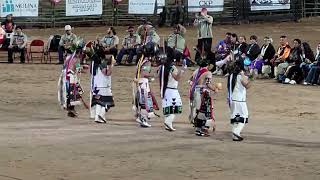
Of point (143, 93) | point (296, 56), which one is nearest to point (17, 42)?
point (296, 56)

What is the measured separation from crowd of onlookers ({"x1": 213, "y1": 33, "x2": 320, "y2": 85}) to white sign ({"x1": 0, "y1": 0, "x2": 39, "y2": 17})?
12287 millimetres

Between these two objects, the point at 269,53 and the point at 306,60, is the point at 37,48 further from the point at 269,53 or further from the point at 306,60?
the point at 306,60

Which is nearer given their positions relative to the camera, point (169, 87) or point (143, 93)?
point (169, 87)

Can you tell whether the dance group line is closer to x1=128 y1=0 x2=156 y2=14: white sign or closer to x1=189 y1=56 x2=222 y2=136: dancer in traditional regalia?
x1=189 y1=56 x2=222 y2=136: dancer in traditional regalia

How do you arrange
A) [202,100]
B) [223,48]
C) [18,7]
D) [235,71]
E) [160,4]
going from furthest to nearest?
[160,4] → [18,7] → [223,48] → [202,100] → [235,71]

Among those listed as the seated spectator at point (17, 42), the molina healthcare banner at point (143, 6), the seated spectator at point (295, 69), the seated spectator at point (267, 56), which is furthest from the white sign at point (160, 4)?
the seated spectator at point (295, 69)

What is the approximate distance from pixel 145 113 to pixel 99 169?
4.37 metres

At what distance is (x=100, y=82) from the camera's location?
1502 cm

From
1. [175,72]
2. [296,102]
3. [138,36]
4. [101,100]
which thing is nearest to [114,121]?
[101,100]

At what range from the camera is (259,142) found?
1304 centimetres

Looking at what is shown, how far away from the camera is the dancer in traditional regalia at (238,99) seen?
1320cm

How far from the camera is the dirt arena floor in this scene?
406 inches

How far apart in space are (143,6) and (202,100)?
852 inches

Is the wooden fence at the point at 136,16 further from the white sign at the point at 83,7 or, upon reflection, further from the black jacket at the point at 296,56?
the black jacket at the point at 296,56
